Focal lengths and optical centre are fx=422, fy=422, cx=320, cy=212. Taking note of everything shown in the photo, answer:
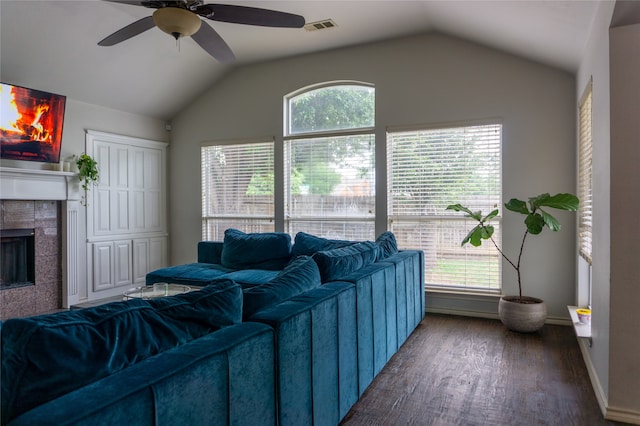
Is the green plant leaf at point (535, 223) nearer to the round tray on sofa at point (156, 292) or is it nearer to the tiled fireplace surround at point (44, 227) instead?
the round tray on sofa at point (156, 292)

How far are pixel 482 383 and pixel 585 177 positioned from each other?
1.94 m

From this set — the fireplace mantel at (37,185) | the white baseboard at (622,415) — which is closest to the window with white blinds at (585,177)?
the white baseboard at (622,415)

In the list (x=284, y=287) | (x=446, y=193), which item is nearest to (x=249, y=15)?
(x=284, y=287)

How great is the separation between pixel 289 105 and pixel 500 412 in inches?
169

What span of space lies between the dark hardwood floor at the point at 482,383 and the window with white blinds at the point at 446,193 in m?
0.85

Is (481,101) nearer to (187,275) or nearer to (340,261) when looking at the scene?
(340,261)

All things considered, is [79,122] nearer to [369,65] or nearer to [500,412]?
[369,65]

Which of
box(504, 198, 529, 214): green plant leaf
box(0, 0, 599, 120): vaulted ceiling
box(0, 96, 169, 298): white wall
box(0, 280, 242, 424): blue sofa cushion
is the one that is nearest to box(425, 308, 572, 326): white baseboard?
box(504, 198, 529, 214): green plant leaf

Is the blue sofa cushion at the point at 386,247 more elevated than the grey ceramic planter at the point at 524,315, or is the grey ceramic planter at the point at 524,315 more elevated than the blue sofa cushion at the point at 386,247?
the blue sofa cushion at the point at 386,247

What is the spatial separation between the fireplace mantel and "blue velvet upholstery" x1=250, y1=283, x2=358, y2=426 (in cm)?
380

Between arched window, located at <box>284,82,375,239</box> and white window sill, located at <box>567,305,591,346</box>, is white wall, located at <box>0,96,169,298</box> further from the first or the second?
white window sill, located at <box>567,305,591,346</box>

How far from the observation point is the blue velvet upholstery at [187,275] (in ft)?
14.1

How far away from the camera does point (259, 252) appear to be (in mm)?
4719

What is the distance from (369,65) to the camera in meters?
4.98
